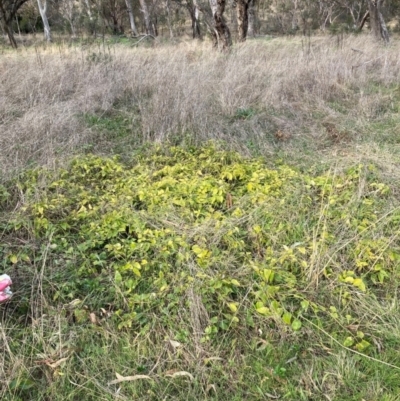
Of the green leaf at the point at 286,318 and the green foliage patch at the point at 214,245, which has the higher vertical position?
the green foliage patch at the point at 214,245

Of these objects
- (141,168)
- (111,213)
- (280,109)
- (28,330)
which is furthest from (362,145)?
(28,330)

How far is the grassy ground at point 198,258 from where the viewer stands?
1.75 meters

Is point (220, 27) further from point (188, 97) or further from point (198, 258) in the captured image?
point (198, 258)

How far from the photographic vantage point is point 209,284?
206 cm

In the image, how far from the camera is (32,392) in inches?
66.6

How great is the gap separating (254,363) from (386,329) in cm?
73

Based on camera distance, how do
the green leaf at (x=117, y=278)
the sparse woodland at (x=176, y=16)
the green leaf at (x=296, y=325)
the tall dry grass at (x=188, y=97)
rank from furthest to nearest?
the sparse woodland at (x=176, y=16)
the tall dry grass at (x=188, y=97)
the green leaf at (x=117, y=278)
the green leaf at (x=296, y=325)

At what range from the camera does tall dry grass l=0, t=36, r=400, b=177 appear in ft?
13.7

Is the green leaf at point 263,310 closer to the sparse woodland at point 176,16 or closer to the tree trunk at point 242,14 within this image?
the tree trunk at point 242,14

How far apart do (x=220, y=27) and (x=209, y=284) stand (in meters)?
8.67

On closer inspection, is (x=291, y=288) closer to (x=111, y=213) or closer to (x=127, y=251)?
(x=127, y=251)

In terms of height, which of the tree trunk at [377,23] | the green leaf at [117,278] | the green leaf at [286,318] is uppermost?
the tree trunk at [377,23]

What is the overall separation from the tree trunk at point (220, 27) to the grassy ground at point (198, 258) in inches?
214

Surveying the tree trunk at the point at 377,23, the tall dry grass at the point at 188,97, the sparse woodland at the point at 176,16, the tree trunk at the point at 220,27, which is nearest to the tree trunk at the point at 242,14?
the tree trunk at the point at 220,27
